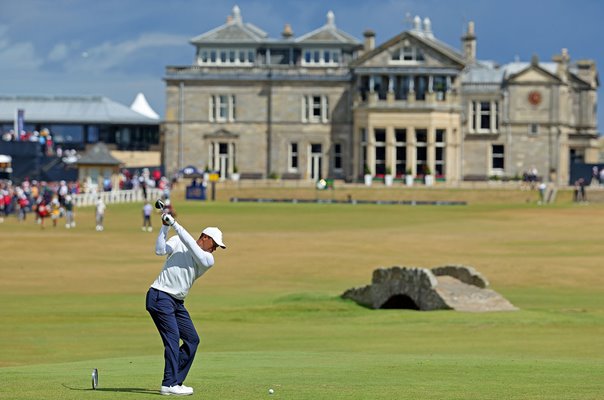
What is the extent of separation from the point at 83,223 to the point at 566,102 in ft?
200

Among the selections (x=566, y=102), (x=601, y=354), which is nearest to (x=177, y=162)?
(x=566, y=102)

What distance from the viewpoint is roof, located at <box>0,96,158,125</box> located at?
449ft

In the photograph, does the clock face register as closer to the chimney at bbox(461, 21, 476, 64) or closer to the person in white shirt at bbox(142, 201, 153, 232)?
the chimney at bbox(461, 21, 476, 64)

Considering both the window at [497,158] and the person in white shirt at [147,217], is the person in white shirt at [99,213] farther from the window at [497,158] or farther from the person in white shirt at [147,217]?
the window at [497,158]

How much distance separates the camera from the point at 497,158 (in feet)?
408

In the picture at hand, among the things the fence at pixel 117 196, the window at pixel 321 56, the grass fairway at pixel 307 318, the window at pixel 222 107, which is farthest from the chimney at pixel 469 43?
the grass fairway at pixel 307 318

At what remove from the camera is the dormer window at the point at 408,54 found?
117m

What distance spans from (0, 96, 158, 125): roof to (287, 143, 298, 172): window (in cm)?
2047

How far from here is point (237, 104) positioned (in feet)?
396

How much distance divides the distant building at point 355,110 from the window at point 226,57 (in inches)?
3.8

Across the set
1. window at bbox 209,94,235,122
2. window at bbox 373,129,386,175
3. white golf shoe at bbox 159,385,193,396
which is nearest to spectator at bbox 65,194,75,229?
window at bbox 373,129,386,175

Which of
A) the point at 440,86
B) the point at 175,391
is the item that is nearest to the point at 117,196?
the point at 440,86

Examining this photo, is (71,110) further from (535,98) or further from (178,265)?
(178,265)

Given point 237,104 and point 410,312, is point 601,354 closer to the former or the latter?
point 410,312
